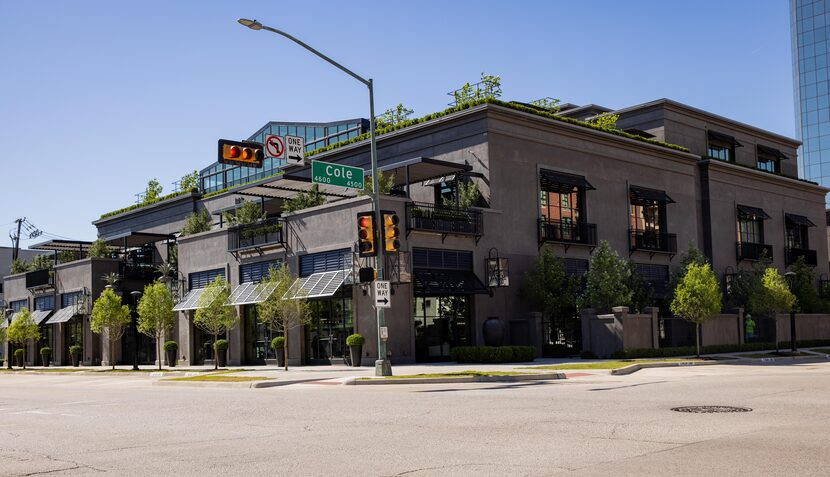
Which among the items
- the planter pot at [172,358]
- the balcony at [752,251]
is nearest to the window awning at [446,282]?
the planter pot at [172,358]

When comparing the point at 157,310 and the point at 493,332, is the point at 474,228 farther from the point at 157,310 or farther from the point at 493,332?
the point at 157,310

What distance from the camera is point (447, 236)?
3850cm

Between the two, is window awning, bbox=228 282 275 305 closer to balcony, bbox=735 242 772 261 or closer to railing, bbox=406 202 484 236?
railing, bbox=406 202 484 236

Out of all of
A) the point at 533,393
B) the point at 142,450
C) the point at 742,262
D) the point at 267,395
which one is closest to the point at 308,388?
the point at 267,395

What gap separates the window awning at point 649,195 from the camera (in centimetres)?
4859

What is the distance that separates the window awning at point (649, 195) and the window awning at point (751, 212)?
30.3 ft

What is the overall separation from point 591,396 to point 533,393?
5.63ft

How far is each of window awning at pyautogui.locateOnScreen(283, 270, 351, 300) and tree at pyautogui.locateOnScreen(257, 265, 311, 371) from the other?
0.07m

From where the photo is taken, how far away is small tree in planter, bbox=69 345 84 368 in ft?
180

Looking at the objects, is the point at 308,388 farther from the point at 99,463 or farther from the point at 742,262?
the point at 742,262

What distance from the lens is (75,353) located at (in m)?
55.0

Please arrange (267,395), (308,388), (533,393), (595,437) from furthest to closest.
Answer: (308,388) → (267,395) → (533,393) → (595,437)

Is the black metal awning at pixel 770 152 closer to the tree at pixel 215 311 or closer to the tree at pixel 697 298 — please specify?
the tree at pixel 697 298

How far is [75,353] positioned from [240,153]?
36.9m
